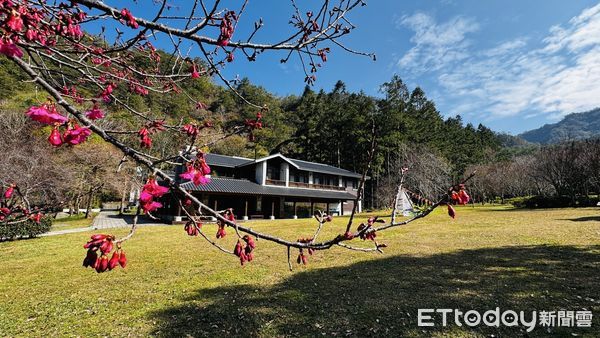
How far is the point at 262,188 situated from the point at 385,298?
20.6 m

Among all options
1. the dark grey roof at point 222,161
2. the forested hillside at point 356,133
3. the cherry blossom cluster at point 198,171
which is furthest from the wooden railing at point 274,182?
the cherry blossom cluster at point 198,171

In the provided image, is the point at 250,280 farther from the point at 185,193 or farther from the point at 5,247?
the point at 5,247

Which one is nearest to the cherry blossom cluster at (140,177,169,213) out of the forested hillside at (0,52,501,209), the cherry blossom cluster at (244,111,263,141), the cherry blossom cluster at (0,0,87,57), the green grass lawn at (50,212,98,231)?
the cherry blossom cluster at (0,0,87,57)

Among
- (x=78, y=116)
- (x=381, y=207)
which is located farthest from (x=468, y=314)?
(x=381, y=207)

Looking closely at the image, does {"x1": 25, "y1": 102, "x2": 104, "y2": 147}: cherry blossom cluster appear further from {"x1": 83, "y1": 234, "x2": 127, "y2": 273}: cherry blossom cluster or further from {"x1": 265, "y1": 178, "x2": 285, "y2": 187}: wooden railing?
{"x1": 265, "y1": 178, "x2": 285, "y2": 187}: wooden railing

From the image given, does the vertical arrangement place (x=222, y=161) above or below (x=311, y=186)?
above

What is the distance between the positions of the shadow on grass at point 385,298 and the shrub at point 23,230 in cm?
1265

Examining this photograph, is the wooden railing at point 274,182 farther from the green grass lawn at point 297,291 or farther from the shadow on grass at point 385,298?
the shadow on grass at point 385,298

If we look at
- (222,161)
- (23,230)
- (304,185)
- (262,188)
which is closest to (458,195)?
(23,230)

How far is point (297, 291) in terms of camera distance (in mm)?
6113

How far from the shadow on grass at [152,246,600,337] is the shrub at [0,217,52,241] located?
12650 mm

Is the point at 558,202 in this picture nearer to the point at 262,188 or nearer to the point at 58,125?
the point at 262,188

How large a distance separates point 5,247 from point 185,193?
51.3 feet

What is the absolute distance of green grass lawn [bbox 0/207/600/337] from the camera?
4.59 meters
